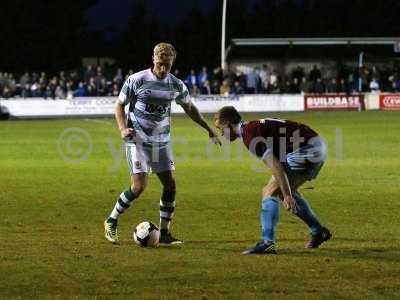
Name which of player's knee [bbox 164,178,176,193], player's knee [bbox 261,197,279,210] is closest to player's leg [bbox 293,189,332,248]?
player's knee [bbox 261,197,279,210]

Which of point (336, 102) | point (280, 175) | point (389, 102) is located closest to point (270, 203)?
point (280, 175)

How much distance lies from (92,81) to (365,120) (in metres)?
14.0

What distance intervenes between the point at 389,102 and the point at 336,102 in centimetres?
242

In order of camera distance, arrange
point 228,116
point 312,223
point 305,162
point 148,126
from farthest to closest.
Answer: point 148,126, point 312,223, point 305,162, point 228,116

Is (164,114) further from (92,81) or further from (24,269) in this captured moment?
(92,81)

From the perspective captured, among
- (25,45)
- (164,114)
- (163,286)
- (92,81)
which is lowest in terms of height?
(163,286)

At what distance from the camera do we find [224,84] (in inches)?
1847

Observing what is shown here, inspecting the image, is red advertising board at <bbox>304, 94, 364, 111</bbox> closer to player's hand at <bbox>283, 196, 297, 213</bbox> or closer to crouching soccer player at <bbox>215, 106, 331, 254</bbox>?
crouching soccer player at <bbox>215, 106, 331, 254</bbox>

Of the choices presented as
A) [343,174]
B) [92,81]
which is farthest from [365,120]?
[343,174]

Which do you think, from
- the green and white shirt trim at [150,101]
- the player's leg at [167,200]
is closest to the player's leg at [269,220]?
the player's leg at [167,200]

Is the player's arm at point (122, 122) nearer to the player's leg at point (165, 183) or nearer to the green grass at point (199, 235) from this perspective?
the player's leg at point (165, 183)

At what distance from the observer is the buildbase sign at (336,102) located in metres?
47.7

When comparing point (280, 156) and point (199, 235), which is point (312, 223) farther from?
point (199, 235)

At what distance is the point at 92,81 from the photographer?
46625mm
